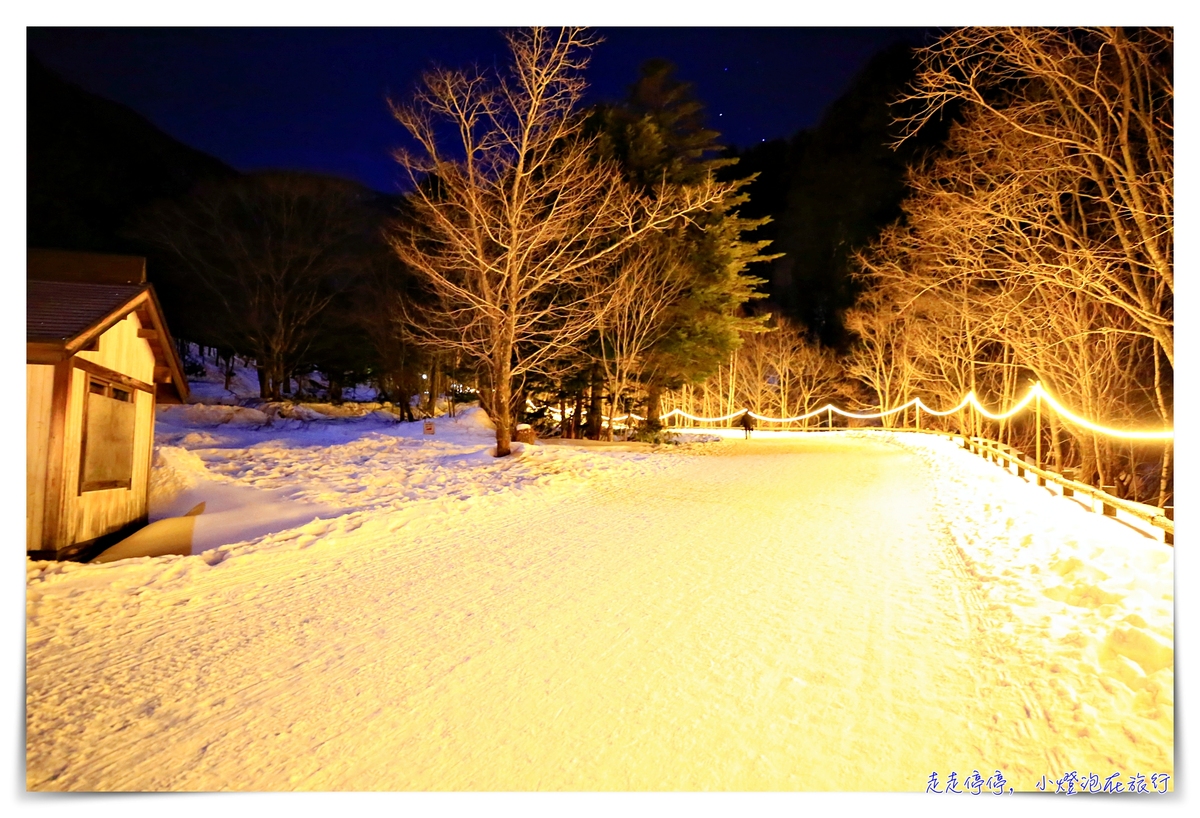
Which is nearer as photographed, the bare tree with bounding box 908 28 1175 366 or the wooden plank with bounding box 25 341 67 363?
the wooden plank with bounding box 25 341 67 363

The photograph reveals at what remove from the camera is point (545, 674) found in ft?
11.8

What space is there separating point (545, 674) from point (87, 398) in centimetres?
624

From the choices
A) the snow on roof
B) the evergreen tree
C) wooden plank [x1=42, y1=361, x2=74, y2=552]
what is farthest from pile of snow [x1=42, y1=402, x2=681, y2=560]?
the evergreen tree

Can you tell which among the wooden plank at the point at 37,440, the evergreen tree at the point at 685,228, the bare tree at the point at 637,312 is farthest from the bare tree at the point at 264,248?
the wooden plank at the point at 37,440

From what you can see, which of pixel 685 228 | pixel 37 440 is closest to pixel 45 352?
pixel 37 440

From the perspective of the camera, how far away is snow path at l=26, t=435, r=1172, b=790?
287 centimetres

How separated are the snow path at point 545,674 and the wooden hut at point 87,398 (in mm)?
1306

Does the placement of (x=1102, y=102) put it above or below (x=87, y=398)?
above

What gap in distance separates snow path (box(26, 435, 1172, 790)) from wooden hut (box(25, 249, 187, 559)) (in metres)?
1.31

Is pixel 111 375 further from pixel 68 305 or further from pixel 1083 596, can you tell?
pixel 1083 596

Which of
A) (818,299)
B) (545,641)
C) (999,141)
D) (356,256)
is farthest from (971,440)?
(818,299)

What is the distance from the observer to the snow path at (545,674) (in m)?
2.87

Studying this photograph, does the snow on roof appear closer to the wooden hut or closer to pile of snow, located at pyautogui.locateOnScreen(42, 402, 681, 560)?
the wooden hut

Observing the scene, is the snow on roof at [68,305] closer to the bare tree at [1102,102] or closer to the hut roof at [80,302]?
the hut roof at [80,302]
